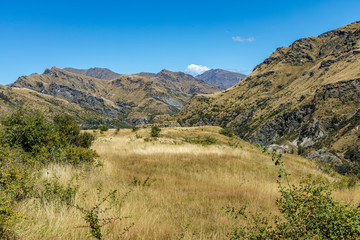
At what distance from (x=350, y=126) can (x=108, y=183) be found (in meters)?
138

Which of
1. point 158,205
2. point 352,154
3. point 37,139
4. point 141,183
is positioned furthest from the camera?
point 352,154

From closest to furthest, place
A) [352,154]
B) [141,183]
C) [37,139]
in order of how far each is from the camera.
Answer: [141,183], [37,139], [352,154]

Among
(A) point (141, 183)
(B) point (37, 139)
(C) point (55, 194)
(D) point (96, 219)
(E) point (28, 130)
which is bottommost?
(A) point (141, 183)

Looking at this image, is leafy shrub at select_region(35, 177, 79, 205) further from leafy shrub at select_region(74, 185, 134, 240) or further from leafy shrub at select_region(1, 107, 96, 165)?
leafy shrub at select_region(1, 107, 96, 165)

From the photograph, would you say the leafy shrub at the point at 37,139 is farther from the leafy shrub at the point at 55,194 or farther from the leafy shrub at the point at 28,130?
the leafy shrub at the point at 55,194

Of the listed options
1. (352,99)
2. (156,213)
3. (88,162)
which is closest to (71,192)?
(156,213)

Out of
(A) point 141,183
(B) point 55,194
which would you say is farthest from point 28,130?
(A) point 141,183

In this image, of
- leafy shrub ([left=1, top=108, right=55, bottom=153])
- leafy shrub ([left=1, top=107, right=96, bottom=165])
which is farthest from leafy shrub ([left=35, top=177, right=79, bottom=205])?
leafy shrub ([left=1, top=108, right=55, bottom=153])

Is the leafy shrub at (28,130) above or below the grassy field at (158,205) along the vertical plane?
above

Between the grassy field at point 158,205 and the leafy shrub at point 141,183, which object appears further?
the leafy shrub at point 141,183

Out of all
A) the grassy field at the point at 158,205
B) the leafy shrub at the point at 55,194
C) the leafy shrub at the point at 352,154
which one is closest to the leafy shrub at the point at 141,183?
the grassy field at the point at 158,205

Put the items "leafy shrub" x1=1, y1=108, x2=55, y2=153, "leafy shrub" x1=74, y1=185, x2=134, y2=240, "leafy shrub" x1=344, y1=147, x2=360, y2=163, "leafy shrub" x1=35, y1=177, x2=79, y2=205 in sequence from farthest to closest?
1. "leafy shrub" x1=344, y1=147, x2=360, y2=163
2. "leafy shrub" x1=1, y1=108, x2=55, y2=153
3. "leafy shrub" x1=35, y1=177, x2=79, y2=205
4. "leafy shrub" x1=74, y1=185, x2=134, y2=240

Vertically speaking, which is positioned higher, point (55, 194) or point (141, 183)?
point (55, 194)

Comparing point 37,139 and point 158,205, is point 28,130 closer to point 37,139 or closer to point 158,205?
point 37,139
